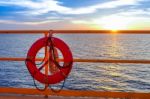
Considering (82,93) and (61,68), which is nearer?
(61,68)

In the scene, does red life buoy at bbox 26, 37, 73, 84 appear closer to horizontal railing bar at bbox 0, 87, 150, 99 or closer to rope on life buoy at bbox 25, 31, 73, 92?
rope on life buoy at bbox 25, 31, 73, 92

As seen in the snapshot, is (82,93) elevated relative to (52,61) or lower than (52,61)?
lower

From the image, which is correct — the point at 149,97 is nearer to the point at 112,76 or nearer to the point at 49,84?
the point at 49,84

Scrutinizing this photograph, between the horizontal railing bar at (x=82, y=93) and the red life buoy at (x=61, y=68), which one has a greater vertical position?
the red life buoy at (x=61, y=68)

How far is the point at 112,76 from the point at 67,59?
3293 cm

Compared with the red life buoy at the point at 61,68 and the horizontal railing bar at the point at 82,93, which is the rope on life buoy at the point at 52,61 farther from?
the horizontal railing bar at the point at 82,93

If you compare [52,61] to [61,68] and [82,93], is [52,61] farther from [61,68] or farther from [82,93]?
[82,93]

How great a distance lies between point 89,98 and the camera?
4.78 metres

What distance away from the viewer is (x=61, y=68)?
184 inches

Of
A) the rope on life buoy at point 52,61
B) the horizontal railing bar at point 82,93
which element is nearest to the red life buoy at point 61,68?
the rope on life buoy at point 52,61

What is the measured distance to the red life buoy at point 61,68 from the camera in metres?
4.69

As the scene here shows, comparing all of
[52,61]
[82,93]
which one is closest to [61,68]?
[52,61]

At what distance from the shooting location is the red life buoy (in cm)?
469

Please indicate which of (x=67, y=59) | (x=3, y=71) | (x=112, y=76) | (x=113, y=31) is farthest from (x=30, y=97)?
(x=3, y=71)
